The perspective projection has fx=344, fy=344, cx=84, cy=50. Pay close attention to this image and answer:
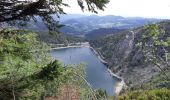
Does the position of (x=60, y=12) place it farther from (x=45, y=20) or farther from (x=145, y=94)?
(x=145, y=94)

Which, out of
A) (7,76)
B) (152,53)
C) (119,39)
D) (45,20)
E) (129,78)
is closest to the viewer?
(7,76)

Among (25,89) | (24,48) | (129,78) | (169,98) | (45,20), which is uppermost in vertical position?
(45,20)

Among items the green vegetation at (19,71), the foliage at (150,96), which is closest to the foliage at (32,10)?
the green vegetation at (19,71)

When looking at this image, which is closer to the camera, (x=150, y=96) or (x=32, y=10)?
(x=32, y=10)

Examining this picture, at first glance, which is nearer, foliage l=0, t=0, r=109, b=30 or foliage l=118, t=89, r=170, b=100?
foliage l=0, t=0, r=109, b=30

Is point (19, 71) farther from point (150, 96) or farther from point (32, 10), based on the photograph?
point (150, 96)

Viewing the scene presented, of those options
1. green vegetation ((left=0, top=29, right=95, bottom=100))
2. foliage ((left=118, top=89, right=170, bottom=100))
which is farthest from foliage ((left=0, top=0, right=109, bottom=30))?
foliage ((left=118, top=89, right=170, bottom=100))

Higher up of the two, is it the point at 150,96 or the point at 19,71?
the point at 19,71

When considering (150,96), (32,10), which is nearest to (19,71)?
(32,10)

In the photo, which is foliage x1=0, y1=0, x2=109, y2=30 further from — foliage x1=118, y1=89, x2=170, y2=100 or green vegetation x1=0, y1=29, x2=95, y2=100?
foliage x1=118, y1=89, x2=170, y2=100

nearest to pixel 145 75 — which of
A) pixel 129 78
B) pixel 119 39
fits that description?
pixel 129 78

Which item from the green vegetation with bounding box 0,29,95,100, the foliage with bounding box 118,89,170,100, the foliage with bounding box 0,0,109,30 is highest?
the foliage with bounding box 0,0,109,30
